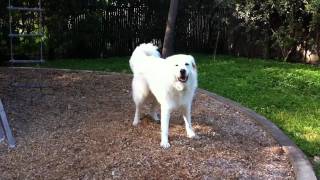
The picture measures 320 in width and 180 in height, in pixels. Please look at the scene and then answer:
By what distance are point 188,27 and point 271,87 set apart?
7.29 m

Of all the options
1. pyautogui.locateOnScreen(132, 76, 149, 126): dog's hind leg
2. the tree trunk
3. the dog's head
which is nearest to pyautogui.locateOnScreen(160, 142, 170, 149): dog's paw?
the dog's head

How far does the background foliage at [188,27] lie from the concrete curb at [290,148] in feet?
20.5

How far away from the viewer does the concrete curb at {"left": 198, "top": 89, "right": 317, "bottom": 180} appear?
16.0 feet

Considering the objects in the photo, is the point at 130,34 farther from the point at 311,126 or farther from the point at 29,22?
the point at 311,126

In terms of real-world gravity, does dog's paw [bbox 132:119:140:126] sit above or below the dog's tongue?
below

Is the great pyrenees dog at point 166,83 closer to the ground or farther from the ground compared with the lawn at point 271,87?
farther from the ground

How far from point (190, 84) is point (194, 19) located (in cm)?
1126

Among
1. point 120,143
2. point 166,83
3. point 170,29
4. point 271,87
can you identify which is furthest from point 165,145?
point 170,29

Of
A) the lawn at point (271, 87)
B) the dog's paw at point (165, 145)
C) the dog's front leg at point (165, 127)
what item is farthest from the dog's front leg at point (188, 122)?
the lawn at point (271, 87)

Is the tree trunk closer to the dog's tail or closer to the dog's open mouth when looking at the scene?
the dog's tail

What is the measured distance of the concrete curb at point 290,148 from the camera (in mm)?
4891

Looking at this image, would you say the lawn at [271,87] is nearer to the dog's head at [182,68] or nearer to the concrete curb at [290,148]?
the concrete curb at [290,148]

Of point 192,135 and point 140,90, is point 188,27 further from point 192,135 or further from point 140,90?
point 192,135

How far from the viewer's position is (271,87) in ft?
31.0
